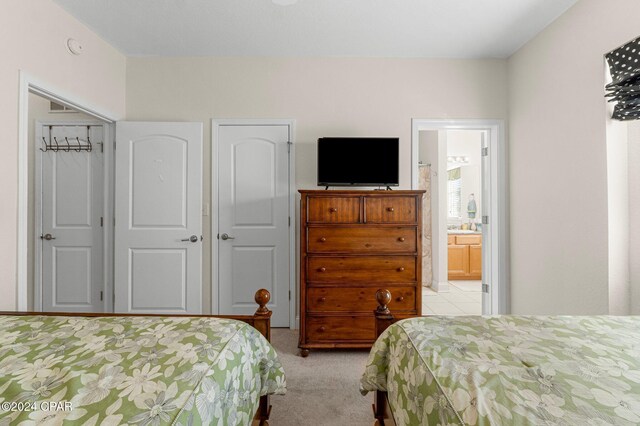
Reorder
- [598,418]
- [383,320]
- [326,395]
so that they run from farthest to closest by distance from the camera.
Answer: [326,395] → [383,320] → [598,418]

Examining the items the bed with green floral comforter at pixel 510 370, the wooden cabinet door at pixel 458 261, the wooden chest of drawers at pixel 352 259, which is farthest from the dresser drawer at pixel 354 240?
the wooden cabinet door at pixel 458 261

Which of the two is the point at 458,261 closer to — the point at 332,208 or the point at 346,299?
the point at 346,299

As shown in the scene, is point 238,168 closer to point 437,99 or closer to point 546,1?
point 437,99

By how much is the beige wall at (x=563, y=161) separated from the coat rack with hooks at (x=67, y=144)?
4.36 m

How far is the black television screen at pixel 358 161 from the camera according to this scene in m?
2.99

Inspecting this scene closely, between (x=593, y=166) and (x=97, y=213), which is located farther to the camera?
(x=97, y=213)

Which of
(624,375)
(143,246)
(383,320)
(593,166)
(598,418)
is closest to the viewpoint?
(598,418)

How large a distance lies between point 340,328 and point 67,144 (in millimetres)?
3292

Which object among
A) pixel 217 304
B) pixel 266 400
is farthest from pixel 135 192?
pixel 266 400

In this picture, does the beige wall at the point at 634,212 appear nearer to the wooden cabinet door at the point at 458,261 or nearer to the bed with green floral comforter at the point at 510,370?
the bed with green floral comforter at the point at 510,370

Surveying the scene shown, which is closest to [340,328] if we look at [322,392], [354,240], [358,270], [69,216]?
[358,270]

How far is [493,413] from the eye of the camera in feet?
2.35

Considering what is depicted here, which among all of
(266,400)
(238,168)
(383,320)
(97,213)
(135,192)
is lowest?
(266,400)

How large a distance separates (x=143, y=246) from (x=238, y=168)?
123cm
